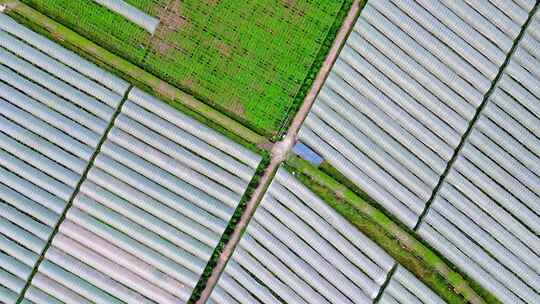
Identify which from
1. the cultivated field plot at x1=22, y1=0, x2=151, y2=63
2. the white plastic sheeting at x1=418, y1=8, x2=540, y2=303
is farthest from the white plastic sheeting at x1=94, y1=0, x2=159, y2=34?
the white plastic sheeting at x1=418, y1=8, x2=540, y2=303

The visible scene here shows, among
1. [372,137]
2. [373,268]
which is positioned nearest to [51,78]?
[372,137]

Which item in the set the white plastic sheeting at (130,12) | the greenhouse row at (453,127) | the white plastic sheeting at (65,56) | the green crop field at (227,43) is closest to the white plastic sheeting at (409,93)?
the greenhouse row at (453,127)

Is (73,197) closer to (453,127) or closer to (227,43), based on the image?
(227,43)

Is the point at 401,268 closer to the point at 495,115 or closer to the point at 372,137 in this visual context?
the point at 372,137

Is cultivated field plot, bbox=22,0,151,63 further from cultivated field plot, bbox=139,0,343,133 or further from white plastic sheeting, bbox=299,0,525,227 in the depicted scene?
white plastic sheeting, bbox=299,0,525,227

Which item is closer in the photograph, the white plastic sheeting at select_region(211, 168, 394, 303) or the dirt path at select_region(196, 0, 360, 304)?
the white plastic sheeting at select_region(211, 168, 394, 303)

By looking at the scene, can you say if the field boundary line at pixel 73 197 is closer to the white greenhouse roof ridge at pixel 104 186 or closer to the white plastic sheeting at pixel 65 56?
the white greenhouse roof ridge at pixel 104 186
